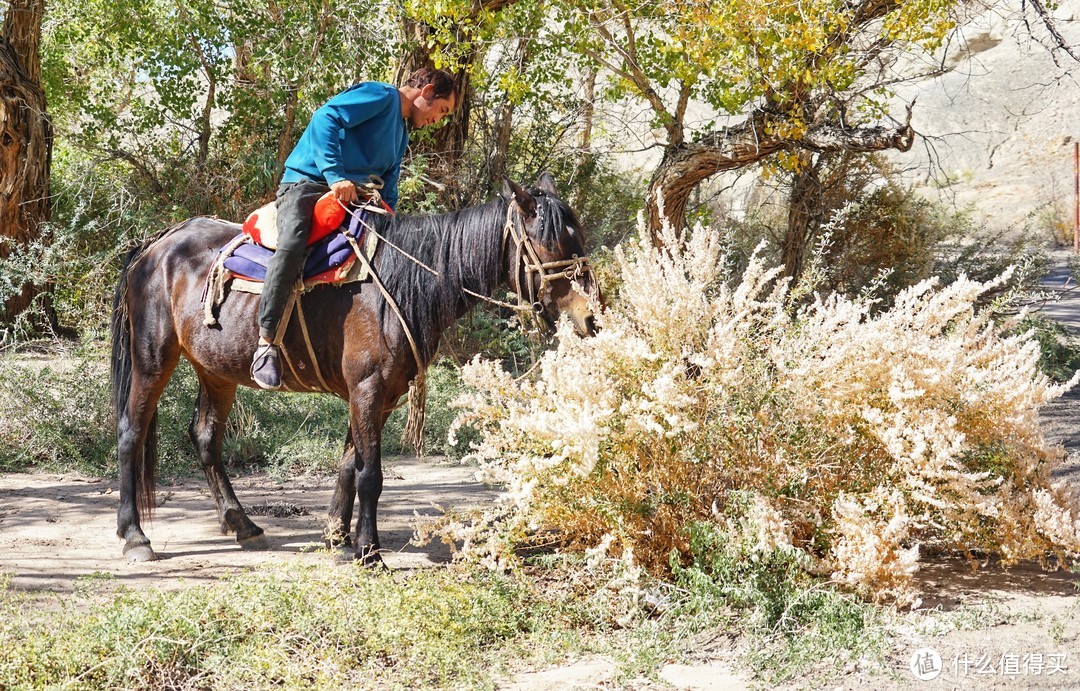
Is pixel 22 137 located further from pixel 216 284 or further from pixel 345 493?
pixel 345 493

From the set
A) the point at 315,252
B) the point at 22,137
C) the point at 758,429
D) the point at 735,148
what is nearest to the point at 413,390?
the point at 315,252

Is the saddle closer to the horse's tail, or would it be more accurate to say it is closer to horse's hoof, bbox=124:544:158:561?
the horse's tail

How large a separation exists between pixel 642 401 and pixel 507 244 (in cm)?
123

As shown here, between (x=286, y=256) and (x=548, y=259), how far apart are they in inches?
50.9

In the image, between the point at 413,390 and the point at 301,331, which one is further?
the point at 413,390

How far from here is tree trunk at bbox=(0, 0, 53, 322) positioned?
390 inches

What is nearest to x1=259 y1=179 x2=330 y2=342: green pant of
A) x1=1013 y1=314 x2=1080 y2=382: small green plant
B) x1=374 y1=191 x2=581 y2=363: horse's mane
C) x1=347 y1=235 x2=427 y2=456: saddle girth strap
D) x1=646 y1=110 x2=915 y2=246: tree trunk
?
x1=347 y1=235 x2=427 y2=456: saddle girth strap

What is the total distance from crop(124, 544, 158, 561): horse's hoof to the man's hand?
213 cm

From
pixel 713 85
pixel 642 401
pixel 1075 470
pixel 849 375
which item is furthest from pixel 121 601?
pixel 713 85

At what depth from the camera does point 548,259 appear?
451 cm

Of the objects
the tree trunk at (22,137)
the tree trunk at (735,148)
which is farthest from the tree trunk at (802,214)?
the tree trunk at (22,137)

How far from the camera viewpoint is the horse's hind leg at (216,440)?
549 cm

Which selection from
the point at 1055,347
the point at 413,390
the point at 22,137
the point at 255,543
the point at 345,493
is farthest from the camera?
the point at 22,137

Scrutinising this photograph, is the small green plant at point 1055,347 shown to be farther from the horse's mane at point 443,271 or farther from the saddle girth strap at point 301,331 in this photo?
the saddle girth strap at point 301,331
